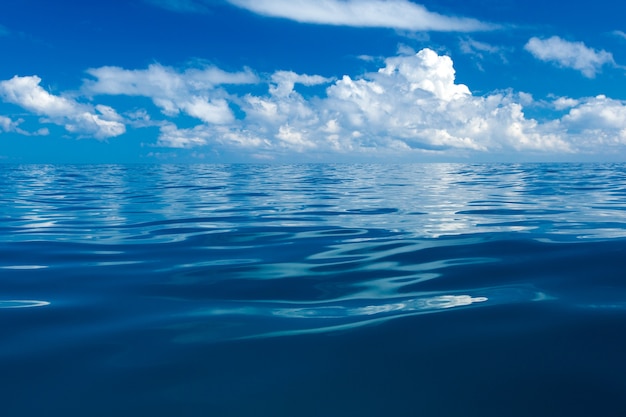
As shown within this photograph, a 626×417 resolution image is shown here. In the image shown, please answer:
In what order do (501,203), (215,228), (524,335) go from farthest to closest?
(501,203)
(215,228)
(524,335)

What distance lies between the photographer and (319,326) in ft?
13.8

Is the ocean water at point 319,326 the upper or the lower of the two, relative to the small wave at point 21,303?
lower

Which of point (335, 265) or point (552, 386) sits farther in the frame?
point (335, 265)

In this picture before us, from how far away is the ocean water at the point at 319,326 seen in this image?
2.93 m

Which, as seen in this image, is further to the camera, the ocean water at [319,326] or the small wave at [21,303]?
the small wave at [21,303]

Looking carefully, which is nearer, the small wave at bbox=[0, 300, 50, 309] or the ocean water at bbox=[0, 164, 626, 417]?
the ocean water at bbox=[0, 164, 626, 417]

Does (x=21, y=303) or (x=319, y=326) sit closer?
(x=319, y=326)

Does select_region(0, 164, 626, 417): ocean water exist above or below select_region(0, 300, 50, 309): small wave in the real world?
below

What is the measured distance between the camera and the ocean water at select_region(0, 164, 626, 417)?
2.93 m

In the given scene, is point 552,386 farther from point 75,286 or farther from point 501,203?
point 501,203

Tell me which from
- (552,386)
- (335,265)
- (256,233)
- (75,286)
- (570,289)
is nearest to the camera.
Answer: (552,386)

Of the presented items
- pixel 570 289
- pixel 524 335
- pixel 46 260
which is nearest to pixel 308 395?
pixel 524 335

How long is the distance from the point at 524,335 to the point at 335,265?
328 cm

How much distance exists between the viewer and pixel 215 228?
10.9m
